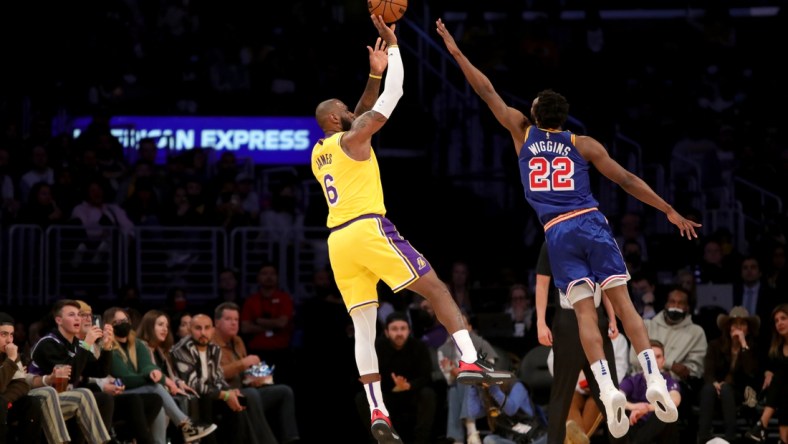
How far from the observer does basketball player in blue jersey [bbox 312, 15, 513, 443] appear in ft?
30.1

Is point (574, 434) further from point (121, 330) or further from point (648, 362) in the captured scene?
point (121, 330)

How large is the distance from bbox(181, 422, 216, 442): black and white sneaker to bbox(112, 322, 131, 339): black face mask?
996 millimetres

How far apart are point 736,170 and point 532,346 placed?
6.56 m

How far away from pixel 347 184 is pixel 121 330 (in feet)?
12.6

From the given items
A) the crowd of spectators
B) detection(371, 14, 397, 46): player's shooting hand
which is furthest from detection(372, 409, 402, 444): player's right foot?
the crowd of spectators

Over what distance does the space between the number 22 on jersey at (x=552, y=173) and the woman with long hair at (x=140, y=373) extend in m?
4.80

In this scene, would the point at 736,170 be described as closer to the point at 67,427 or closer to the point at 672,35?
the point at 672,35

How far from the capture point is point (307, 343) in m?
14.4

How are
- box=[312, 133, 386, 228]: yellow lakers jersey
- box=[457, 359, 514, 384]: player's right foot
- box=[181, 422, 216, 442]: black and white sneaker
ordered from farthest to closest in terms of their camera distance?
box=[181, 422, 216, 442]: black and white sneaker, box=[312, 133, 386, 228]: yellow lakers jersey, box=[457, 359, 514, 384]: player's right foot

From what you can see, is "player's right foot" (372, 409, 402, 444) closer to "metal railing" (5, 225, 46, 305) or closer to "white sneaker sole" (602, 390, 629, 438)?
"white sneaker sole" (602, 390, 629, 438)

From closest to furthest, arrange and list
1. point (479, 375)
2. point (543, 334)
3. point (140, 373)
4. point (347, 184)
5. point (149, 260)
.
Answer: point (479, 375), point (347, 184), point (543, 334), point (140, 373), point (149, 260)

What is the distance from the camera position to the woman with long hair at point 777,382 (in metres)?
12.7

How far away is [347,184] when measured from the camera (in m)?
9.38

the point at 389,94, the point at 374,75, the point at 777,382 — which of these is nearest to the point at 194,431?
the point at 374,75
